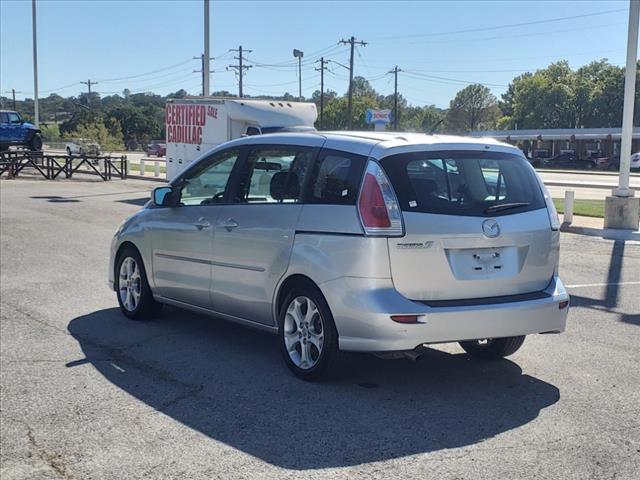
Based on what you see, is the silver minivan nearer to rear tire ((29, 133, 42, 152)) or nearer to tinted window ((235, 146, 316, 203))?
tinted window ((235, 146, 316, 203))

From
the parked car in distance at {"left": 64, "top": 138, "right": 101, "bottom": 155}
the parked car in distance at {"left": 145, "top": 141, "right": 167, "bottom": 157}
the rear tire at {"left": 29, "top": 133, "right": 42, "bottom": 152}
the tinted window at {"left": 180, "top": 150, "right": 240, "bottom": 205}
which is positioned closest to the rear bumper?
the tinted window at {"left": 180, "top": 150, "right": 240, "bottom": 205}

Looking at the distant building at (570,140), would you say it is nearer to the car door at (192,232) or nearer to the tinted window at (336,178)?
the car door at (192,232)

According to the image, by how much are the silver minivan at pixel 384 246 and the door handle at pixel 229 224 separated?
14 mm

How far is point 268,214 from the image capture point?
587 cm

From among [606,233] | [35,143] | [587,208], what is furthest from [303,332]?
[35,143]

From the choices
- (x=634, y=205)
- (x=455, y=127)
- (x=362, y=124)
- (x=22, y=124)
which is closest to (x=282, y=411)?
(x=634, y=205)

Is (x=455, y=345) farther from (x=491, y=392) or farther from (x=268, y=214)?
(x=268, y=214)

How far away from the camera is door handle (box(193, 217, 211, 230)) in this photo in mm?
6488

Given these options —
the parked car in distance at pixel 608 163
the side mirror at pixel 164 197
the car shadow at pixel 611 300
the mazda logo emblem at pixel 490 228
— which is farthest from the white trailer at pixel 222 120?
the parked car in distance at pixel 608 163

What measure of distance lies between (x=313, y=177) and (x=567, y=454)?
8.57 feet

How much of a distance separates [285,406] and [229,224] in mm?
1800

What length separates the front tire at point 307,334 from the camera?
17.3 ft

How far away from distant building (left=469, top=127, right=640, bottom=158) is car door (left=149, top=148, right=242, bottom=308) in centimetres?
6259

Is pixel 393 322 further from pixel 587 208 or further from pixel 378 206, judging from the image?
pixel 587 208
